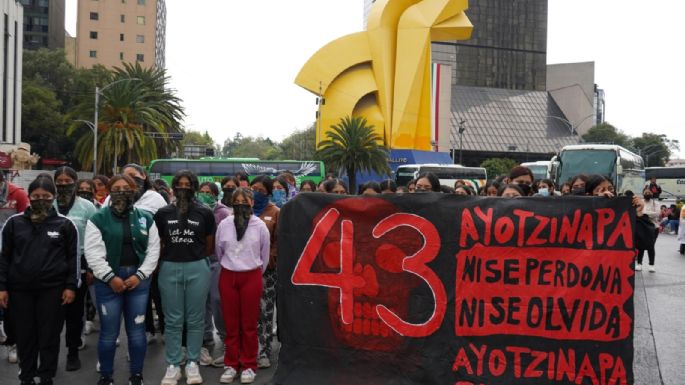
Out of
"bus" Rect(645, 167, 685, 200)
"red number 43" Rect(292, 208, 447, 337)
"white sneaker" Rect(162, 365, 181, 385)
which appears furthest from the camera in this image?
"bus" Rect(645, 167, 685, 200)

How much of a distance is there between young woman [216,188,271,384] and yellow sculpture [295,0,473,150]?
1931 inches

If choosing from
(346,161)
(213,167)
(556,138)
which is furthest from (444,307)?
(556,138)

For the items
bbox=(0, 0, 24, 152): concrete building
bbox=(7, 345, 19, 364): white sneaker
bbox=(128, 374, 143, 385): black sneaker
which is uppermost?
bbox=(0, 0, 24, 152): concrete building

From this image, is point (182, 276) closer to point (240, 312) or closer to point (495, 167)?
point (240, 312)

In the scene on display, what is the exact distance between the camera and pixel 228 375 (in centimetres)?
556

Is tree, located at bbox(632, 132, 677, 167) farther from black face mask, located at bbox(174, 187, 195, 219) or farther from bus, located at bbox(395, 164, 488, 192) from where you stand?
black face mask, located at bbox(174, 187, 195, 219)

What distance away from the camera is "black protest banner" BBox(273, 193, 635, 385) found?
464cm

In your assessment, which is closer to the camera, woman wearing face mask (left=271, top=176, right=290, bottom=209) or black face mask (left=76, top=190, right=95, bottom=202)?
black face mask (left=76, top=190, right=95, bottom=202)

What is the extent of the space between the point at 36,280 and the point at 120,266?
64 centimetres

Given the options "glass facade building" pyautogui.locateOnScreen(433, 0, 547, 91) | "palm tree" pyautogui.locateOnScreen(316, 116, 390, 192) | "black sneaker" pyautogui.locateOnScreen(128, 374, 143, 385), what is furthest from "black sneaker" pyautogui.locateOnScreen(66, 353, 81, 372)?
"glass facade building" pyautogui.locateOnScreen(433, 0, 547, 91)

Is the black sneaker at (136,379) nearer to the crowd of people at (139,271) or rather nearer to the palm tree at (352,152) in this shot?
the crowd of people at (139,271)

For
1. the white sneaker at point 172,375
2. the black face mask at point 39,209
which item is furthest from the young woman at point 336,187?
the black face mask at point 39,209

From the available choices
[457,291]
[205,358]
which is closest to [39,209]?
[205,358]

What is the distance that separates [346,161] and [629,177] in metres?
21.1
